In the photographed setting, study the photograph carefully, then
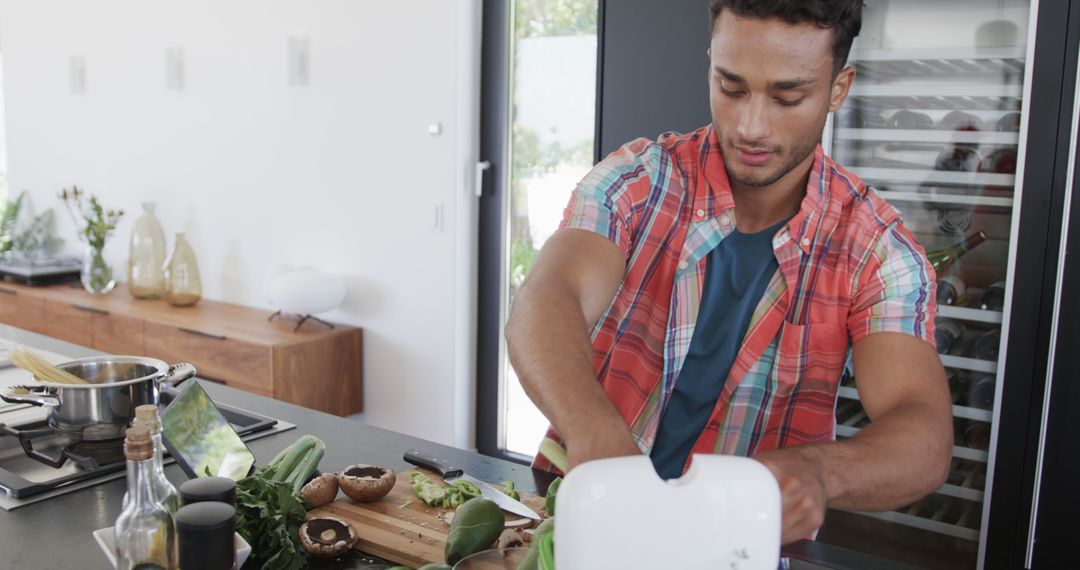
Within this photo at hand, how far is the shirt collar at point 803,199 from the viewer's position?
151 cm

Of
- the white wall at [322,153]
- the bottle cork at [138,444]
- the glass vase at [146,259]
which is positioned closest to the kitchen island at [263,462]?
the bottle cork at [138,444]

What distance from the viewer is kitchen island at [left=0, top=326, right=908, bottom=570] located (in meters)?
1.22

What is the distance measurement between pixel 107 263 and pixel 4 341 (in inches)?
108

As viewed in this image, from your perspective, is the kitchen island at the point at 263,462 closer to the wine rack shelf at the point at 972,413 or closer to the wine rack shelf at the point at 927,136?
the wine rack shelf at the point at 972,413

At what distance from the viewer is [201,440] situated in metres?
1.44

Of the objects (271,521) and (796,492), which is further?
(271,521)

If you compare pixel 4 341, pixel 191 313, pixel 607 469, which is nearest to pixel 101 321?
pixel 191 313

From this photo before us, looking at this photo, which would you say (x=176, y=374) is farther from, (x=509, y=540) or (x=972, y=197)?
(x=972, y=197)

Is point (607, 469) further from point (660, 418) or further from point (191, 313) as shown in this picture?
point (191, 313)

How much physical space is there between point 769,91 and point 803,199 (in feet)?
0.83

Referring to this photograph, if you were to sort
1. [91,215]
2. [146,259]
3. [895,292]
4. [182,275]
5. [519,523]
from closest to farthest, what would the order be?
1. [519,523]
2. [895,292]
3. [182,275]
4. [146,259]
5. [91,215]

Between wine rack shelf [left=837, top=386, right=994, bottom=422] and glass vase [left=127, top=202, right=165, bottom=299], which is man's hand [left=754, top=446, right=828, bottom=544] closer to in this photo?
wine rack shelf [left=837, top=386, right=994, bottom=422]

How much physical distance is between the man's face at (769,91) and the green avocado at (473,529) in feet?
2.10

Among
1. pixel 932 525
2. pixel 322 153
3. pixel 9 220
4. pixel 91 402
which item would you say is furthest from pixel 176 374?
pixel 9 220
